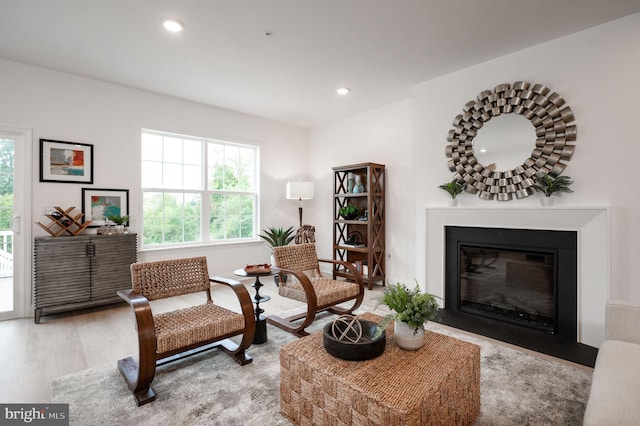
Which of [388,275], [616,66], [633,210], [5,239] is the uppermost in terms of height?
[616,66]

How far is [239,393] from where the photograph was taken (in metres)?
2.00

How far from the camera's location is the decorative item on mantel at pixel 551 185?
2803mm

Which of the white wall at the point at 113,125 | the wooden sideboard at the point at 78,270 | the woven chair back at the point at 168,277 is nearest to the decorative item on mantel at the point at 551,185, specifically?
the woven chair back at the point at 168,277

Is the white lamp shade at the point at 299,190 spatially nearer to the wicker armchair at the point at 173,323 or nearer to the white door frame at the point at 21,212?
the wicker armchair at the point at 173,323

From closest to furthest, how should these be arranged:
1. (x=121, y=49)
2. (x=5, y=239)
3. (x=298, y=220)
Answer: (x=121, y=49)
(x=5, y=239)
(x=298, y=220)

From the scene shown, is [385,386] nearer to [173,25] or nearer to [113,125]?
[173,25]

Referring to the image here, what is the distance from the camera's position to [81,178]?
3770 millimetres

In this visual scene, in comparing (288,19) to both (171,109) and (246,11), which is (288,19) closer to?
(246,11)

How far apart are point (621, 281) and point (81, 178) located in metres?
5.41

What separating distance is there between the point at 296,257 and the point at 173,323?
1.43 metres

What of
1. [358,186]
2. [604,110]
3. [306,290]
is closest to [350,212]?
[358,186]

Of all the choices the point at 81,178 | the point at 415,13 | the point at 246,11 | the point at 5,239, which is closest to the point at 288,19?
the point at 246,11

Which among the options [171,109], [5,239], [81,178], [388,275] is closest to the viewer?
[5,239]

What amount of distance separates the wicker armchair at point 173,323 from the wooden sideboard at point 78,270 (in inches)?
62.0
